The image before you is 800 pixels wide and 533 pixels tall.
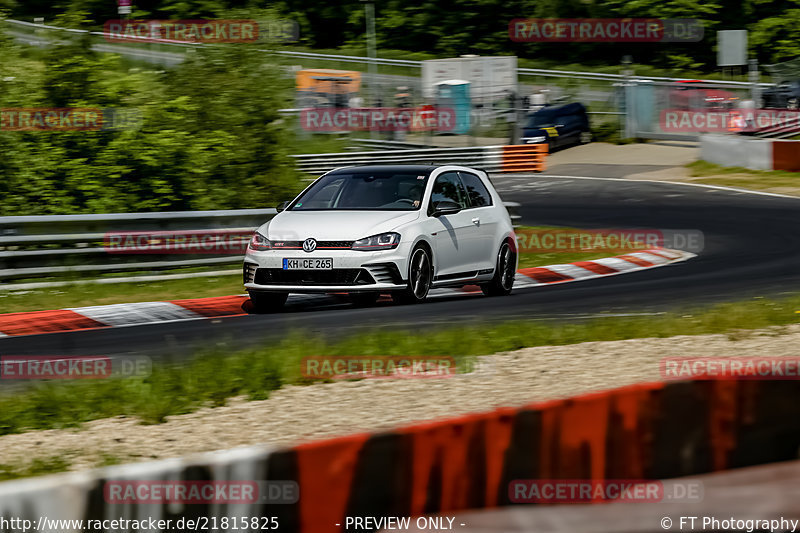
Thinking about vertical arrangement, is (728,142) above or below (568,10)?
below

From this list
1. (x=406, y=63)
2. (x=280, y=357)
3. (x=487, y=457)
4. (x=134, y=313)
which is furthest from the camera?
(x=406, y=63)

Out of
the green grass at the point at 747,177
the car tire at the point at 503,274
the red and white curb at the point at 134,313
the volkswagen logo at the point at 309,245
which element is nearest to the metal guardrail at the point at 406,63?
the green grass at the point at 747,177

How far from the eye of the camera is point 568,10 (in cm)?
5588

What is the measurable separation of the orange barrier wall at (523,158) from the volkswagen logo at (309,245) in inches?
852

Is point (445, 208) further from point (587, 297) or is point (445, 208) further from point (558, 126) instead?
point (558, 126)

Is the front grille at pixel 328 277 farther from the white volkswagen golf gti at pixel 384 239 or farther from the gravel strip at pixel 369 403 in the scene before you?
the gravel strip at pixel 369 403

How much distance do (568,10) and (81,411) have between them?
52.0 metres

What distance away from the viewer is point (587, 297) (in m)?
12.2

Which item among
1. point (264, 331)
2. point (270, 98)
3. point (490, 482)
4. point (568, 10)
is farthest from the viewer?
point (568, 10)

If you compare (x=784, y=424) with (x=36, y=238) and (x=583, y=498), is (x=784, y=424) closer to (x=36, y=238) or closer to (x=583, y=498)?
(x=583, y=498)

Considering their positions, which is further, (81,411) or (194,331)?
(194,331)

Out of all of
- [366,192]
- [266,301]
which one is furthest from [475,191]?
[266,301]

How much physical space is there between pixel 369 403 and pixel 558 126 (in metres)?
29.4

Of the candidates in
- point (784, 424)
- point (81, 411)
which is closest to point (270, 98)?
point (81, 411)
